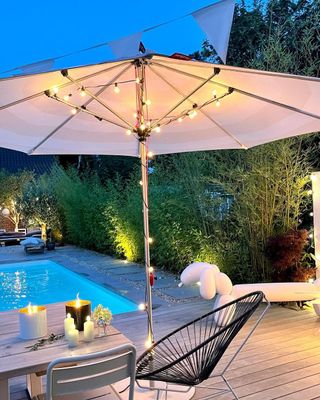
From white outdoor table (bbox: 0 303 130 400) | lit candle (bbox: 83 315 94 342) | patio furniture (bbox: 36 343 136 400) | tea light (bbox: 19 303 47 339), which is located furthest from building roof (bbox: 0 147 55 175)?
patio furniture (bbox: 36 343 136 400)

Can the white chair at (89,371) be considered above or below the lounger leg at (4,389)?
above

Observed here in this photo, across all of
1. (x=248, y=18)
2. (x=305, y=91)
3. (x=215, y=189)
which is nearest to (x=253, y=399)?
(x=305, y=91)

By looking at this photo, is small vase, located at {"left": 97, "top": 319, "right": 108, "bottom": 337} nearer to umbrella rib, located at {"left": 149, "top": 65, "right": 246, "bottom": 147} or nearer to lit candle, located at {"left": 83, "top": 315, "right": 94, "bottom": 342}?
lit candle, located at {"left": 83, "top": 315, "right": 94, "bottom": 342}

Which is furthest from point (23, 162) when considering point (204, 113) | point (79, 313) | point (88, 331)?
point (88, 331)

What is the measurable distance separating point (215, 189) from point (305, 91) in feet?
12.0

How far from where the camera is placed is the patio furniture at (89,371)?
176 cm

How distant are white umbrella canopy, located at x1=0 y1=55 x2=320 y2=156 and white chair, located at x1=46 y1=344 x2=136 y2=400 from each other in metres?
1.51

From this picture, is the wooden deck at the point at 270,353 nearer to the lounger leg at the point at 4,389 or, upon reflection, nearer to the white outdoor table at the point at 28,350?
the white outdoor table at the point at 28,350

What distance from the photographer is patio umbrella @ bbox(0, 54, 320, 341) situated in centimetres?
257

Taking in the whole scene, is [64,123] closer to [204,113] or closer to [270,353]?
[204,113]

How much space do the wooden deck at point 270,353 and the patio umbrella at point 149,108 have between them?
83cm

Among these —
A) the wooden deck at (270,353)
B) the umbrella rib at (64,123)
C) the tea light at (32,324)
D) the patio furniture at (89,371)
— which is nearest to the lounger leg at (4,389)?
the tea light at (32,324)

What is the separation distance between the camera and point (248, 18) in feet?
26.3

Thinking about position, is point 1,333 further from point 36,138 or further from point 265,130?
point 265,130
